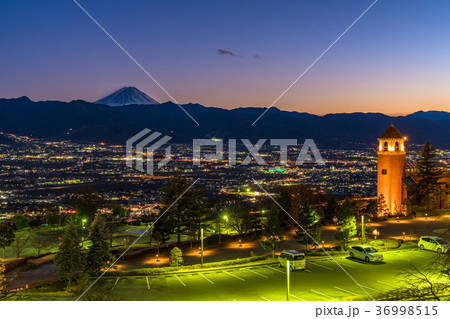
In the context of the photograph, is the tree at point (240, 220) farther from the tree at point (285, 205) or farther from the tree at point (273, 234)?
the tree at point (273, 234)

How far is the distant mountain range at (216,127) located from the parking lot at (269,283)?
376 feet

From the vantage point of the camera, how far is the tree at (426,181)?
38062 millimetres

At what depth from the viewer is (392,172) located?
3681cm

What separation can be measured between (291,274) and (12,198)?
49.1m

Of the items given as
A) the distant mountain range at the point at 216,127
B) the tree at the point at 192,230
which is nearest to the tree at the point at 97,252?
the tree at the point at 192,230

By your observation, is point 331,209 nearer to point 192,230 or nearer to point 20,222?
point 192,230

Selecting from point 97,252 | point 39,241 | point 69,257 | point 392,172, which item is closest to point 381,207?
point 392,172

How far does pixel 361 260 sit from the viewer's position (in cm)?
2095

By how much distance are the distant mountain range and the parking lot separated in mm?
114585

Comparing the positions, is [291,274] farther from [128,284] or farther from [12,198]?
[12,198]

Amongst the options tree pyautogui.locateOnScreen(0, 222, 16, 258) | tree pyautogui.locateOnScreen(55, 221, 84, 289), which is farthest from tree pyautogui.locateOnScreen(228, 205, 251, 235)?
tree pyautogui.locateOnScreen(0, 222, 16, 258)

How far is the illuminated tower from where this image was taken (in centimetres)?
3666

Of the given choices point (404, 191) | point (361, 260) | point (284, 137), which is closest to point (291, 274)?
point (361, 260)

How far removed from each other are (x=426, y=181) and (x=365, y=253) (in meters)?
21.2
